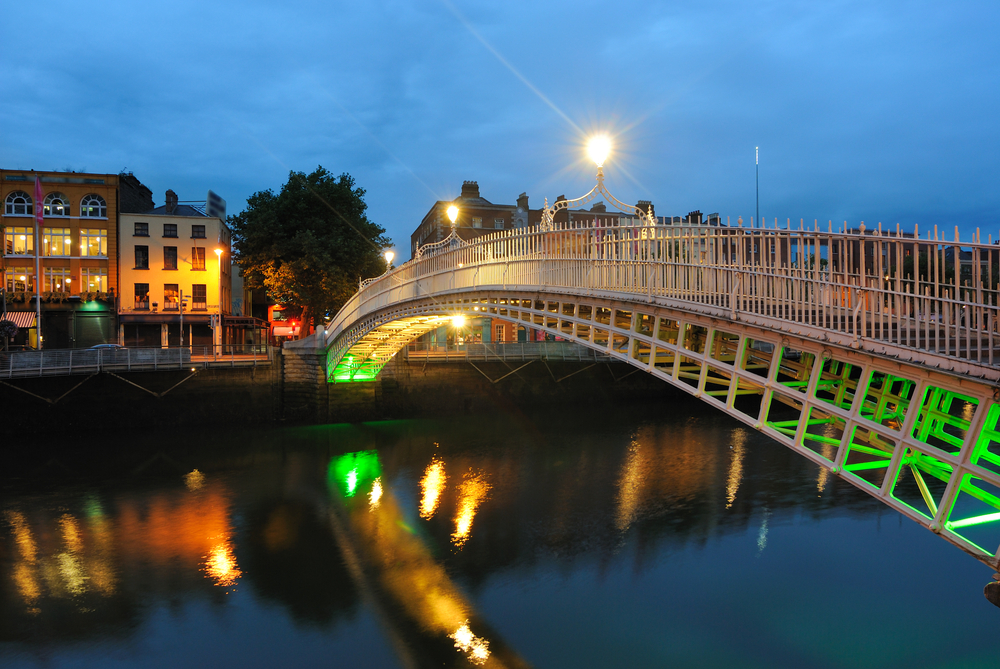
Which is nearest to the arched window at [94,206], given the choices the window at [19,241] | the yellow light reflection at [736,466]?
the window at [19,241]

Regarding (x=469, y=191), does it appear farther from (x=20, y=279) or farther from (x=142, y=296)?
(x=20, y=279)

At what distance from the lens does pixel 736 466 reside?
21.2m

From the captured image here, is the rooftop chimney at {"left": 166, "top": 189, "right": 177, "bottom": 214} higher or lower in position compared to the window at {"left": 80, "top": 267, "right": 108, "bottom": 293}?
higher

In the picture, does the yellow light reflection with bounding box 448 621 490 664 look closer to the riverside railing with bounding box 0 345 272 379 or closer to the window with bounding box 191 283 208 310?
the riverside railing with bounding box 0 345 272 379

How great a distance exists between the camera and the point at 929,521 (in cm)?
689

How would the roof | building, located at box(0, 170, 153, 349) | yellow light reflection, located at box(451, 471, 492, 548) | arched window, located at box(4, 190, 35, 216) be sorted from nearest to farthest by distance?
yellow light reflection, located at box(451, 471, 492, 548) → building, located at box(0, 170, 153, 349) → arched window, located at box(4, 190, 35, 216) → the roof

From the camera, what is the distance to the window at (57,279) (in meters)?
Answer: 36.6

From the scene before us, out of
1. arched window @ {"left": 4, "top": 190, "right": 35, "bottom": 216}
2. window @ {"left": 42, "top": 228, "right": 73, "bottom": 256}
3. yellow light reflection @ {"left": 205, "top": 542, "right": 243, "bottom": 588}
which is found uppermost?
arched window @ {"left": 4, "top": 190, "right": 35, "bottom": 216}

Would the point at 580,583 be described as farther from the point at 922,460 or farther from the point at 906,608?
the point at 922,460

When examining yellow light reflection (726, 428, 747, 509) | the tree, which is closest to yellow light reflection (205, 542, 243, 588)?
yellow light reflection (726, 428, 747, 509)

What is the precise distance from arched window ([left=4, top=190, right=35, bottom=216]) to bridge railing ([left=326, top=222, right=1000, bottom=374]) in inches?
1313

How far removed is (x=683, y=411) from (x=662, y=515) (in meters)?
16.6

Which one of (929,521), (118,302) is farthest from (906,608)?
(118,302)

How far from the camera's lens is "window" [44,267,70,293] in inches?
1439
